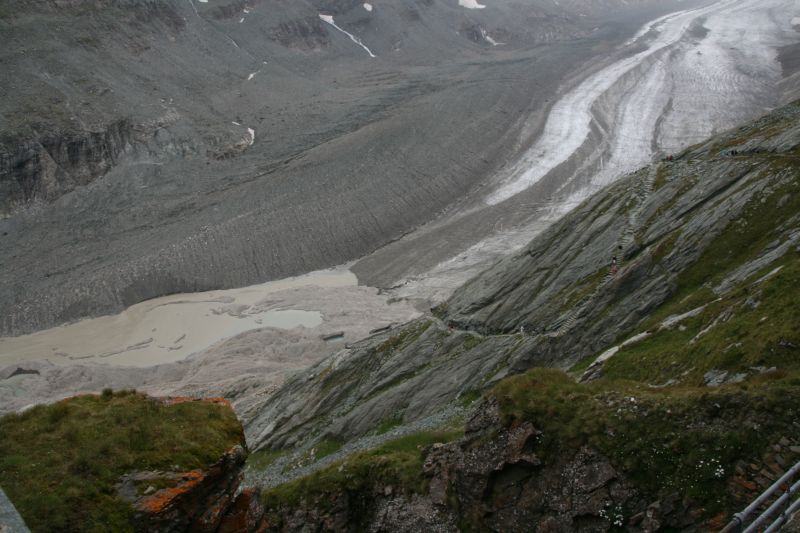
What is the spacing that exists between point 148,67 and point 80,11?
1091cm

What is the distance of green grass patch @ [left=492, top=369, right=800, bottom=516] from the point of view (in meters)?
12.2

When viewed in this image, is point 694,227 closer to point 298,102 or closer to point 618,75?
point 298,102

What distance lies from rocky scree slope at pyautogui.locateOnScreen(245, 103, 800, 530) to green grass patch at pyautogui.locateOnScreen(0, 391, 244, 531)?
566 cm

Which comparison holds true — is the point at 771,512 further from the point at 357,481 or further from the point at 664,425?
the point at 357,481

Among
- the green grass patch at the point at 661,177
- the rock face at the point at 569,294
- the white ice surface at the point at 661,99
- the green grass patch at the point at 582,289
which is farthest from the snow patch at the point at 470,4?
the green grass patch at the point at 582,289

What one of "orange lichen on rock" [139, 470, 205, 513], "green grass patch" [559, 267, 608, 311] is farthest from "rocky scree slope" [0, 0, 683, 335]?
"orange lichen on rock" [139, 470, 205, 513]

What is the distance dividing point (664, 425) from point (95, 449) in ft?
41.0

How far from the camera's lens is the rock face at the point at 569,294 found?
25.7 meters

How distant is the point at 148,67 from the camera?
259 ft

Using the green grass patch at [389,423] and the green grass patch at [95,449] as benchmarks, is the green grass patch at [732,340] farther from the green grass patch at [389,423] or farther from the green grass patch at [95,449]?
the green grass patch at [95,449]

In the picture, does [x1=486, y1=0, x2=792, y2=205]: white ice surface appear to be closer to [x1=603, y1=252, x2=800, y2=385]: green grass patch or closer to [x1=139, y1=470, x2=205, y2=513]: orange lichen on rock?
[x1=603, y1=252, x2=800, y2=385]: green grass patch

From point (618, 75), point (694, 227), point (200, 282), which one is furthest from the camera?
point (618, 75)

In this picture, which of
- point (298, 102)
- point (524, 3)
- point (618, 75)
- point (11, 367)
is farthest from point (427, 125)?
point (524, 3)

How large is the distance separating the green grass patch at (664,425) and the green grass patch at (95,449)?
7.73 meters
